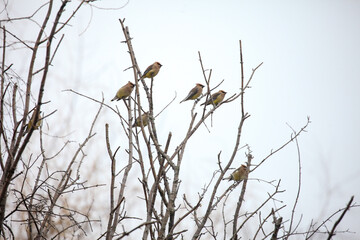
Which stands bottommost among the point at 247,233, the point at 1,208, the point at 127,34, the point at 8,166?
the point at 1,208

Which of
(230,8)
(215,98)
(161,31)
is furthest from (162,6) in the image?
(215,98)

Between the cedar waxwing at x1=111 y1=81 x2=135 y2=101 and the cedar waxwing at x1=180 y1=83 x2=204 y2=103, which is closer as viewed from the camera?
the cedar waxwing at x1=111 y1=81 x2=135 y2=101

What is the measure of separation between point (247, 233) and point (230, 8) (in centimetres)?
9544

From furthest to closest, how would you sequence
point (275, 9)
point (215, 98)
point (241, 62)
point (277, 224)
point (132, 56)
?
point (275, 9), point (215, 98), point (241, 62), point (277, 224), point (132, 56)

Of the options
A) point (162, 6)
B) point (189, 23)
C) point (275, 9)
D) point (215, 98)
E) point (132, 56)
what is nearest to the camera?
point (132, 56)

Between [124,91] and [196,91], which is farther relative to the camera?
[196,91]

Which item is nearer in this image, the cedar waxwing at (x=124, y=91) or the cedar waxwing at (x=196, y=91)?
the cedar waxwing at (x=124, y=91)

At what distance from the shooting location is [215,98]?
5.98 m

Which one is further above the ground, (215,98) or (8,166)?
(215,98)

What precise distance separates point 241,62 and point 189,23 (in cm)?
9817

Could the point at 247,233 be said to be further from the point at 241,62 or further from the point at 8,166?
the point at 8,166

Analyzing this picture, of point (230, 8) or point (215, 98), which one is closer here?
point (215, 98)

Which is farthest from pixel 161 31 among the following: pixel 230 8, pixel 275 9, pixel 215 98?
pixel 215 98

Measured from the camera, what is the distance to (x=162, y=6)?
88.5 m
